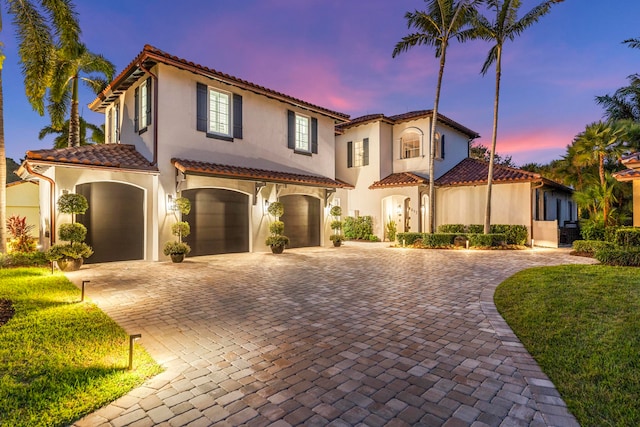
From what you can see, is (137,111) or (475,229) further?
(475,229)

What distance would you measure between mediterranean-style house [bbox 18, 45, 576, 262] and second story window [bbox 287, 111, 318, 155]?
0.05 metres

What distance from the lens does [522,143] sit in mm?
27750

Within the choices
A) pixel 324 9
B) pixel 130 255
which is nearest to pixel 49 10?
pixel 130 255

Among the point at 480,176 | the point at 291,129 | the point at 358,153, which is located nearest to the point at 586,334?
the point at 291,129

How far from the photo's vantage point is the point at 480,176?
18.6m

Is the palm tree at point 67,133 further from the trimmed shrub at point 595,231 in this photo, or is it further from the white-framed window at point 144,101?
the trimmed shrub at point 595,231

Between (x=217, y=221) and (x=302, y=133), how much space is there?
6561 mm

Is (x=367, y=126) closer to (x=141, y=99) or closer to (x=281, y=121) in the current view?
(x=281, y=121)

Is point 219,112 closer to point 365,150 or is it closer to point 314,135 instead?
point 314,135

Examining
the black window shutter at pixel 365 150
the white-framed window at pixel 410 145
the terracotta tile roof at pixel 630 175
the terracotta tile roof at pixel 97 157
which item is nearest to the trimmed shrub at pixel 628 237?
the terracotta tile roof at pixel 630 175

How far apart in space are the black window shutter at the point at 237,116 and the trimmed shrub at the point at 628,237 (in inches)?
562

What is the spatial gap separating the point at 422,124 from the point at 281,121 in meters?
9.56

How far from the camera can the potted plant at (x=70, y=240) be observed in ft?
30.2

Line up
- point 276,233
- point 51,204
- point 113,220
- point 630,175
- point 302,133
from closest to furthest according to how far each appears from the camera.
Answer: point 630,175, point 51,204, point 113,220, point 276,233, point 302,133
